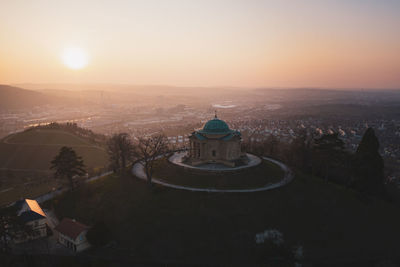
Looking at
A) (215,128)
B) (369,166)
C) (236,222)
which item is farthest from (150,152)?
(369,166)

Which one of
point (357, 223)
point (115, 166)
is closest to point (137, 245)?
point (115, 166)

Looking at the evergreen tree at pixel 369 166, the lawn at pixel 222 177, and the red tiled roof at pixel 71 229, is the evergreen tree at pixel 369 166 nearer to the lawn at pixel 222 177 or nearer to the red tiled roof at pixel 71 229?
the lawn at pixel 222 177

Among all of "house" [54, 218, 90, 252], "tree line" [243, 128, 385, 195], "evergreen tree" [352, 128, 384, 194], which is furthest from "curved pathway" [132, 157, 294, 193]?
"house" [54, 218, 90, 252]

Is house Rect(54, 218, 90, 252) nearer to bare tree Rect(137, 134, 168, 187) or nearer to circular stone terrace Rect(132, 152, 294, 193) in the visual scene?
bare tree Rect(137, 134, 168, 187)

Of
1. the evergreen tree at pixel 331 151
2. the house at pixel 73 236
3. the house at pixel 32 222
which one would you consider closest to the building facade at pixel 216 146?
the evergreen tree at pixel 331 151

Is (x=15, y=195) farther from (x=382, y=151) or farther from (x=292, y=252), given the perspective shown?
(x=382, y=151)
